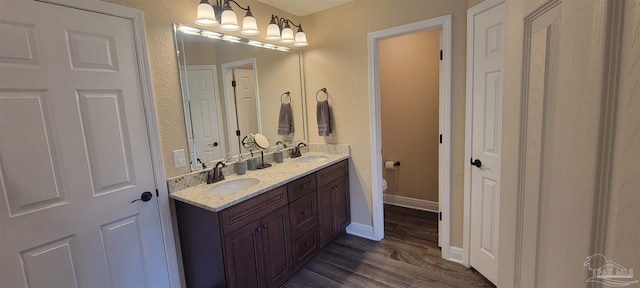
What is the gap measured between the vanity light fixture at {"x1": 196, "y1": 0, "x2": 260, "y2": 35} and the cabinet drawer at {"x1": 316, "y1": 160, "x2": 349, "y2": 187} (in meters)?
1.35

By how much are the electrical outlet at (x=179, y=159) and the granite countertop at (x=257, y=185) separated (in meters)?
0.18

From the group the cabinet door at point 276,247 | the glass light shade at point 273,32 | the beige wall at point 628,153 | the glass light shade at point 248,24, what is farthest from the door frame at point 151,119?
the beige wall at point 628,153

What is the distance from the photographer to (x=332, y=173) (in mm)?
2602

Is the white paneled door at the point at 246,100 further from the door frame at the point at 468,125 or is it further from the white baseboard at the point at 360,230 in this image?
the door frame at the point at 468,125

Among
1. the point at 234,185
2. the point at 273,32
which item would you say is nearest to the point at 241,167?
the point at 234,185

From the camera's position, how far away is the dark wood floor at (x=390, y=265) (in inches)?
84.2

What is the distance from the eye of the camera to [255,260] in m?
1.82

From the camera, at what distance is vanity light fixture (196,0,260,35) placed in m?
1.83

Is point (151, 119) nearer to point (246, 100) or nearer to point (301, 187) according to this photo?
point (246, 100)

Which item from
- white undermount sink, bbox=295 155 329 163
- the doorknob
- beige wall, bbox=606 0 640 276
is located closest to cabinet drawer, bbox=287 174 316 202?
white undermount sink, bbox=295 155 329 163

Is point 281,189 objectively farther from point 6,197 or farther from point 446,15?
point 446,15

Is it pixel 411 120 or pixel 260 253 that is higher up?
pixel 411 120

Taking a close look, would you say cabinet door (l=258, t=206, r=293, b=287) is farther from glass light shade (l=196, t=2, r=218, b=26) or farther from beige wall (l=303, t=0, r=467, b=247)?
glass light shade (l=196, t=2, r=218, b=26)

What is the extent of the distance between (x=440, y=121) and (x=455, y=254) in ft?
3.90
